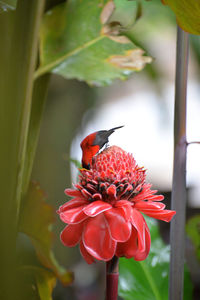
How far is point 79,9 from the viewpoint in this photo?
13.7 inches

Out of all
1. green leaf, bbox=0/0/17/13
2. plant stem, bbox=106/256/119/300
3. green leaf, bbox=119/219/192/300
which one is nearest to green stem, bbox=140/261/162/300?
green leaf, bbox=119/219/192/300

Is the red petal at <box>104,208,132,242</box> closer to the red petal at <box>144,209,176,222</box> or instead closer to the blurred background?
the red petal at <box>144,209,176,222</box>

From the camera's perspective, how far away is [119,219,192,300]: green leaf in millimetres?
307

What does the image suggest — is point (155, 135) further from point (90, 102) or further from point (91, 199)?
point (91, 199)

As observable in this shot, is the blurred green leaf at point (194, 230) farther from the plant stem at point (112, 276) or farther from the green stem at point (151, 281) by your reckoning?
the plant stem at point (112, 276)

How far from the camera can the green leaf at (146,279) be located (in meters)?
0.31

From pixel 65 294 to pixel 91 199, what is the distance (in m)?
0.27

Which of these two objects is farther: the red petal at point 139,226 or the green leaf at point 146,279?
the green leaf at point 146,279

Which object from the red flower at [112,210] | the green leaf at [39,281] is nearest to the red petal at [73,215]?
the red flower at [112,210]

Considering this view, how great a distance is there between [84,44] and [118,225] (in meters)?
0.23

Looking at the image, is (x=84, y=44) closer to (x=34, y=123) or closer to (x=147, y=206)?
(x=34, y=123)

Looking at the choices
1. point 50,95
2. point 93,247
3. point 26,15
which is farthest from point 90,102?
point 93,247

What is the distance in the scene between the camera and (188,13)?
0.74 ft

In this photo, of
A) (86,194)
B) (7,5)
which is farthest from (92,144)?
(7,5)
